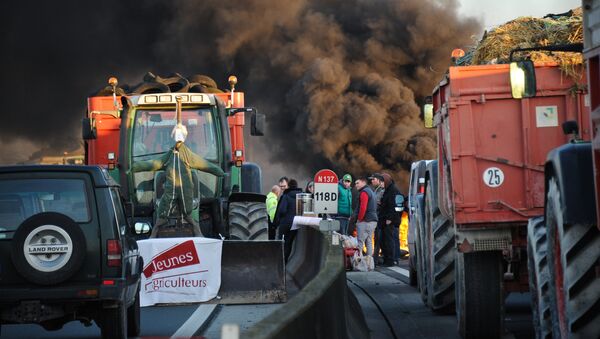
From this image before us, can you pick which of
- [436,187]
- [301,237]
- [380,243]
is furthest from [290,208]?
[436,187]

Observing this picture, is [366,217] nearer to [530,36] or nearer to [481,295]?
[530,36]

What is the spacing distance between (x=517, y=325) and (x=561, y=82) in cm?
265

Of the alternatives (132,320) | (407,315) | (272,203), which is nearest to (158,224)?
(407,315)

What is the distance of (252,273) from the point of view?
1734 centimetres

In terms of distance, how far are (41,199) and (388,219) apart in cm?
1455

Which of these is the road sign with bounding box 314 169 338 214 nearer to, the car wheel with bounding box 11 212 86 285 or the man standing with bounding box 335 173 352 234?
the man standing with bounding box 335 173 352 234

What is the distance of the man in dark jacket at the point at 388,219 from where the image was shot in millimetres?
25703

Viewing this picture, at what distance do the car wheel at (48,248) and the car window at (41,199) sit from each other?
38cm

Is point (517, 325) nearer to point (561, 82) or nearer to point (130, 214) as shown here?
point (561, 82)

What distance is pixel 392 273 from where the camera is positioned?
23453mm

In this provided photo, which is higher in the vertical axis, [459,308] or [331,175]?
[331,175]

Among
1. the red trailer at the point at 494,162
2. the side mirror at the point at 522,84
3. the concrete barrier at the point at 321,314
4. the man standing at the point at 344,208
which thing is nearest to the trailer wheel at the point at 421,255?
the concrete barrier at the point at 321,314

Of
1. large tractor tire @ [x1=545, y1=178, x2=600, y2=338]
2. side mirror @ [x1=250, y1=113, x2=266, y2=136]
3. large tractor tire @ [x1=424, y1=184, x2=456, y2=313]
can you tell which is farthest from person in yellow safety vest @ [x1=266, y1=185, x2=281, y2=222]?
large tractor tire @ [x1=545, y1=178, x2=600, y2=338]

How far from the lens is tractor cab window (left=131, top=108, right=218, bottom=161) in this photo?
70.1ft
